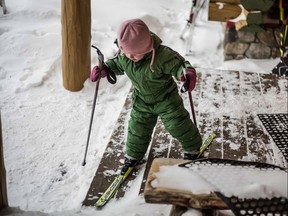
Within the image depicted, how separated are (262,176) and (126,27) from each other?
1.09 m

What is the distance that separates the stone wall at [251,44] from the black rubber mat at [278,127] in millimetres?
1695

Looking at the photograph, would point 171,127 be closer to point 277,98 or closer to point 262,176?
point 262,176

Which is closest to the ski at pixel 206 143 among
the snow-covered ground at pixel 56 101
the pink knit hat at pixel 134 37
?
the snow-covered ground at pixel 56 101

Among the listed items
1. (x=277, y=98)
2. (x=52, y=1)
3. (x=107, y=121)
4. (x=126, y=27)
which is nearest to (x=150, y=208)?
(x=126, y=27)

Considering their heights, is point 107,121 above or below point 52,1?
below

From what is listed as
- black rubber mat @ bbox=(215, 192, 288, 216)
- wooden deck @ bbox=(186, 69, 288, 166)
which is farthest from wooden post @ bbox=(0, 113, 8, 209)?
wooden deck @ bbox=(186, 69, 288, 166)

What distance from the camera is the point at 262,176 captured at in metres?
1.46

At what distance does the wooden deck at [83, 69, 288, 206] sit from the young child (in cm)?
20

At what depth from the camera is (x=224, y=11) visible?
4762 millimetres

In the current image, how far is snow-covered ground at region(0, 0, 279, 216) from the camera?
2.69 meters

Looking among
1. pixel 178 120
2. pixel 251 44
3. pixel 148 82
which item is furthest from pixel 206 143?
pixel 251 44

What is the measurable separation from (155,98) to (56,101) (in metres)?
1.62

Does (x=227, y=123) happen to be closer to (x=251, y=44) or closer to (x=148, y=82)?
(x=148, y=82)

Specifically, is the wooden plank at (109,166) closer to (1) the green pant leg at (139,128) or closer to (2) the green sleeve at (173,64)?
(1) the green pant leg at (139,128)
